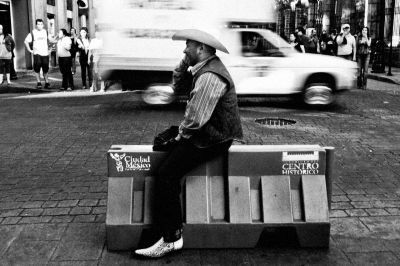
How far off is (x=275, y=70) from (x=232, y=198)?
725 centimetres

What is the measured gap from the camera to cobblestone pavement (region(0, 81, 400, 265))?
407cm

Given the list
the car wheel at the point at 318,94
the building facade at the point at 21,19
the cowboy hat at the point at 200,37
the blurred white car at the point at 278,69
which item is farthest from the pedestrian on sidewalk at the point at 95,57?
the cowboy hat at the point at 200,37

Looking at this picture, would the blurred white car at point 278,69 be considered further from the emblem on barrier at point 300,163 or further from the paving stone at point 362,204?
the emblem on barrier at point 300,163

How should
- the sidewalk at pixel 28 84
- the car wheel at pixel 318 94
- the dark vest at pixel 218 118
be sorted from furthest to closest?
1. the sidewalk at pixel 28 84
2. the car wheel at pixel 318 94
3. the dark vest at pixel 218 118

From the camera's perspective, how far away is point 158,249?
3963 millimetres

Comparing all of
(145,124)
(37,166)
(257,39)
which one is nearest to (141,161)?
(37,166)

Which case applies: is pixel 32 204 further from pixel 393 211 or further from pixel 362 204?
pixel 393 211

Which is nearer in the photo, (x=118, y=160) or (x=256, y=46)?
(x=118, y=160)

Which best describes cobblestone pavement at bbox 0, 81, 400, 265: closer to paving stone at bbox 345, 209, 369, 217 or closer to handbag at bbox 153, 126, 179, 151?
paving stone at bbox 345, 209, 369, 217

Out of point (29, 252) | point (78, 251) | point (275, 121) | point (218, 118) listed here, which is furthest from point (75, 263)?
point (275, 121)

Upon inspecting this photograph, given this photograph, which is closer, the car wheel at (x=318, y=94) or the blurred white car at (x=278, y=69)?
the blurred white car at (x=278, y=69)

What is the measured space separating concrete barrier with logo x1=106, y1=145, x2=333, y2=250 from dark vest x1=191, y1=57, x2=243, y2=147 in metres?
0.22

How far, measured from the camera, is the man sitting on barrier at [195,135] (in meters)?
3.83

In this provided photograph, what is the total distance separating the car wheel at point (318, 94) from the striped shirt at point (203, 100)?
777 centimetres
